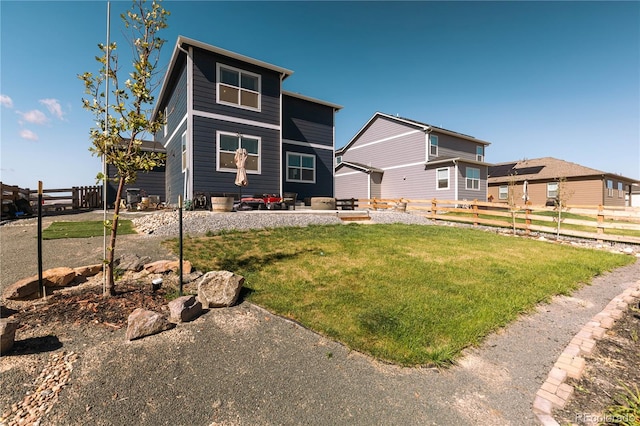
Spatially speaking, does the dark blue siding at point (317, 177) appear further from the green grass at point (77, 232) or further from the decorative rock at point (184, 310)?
the decorative rock at point (184, 310)

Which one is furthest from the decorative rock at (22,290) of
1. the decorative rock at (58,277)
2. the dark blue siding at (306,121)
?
the dark blue siding at (306,121)

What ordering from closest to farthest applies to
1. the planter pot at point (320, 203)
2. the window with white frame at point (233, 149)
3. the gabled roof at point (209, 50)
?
the gabled roof at point (209, 50) < the window with white frame at point (233, 149) < the planter pot at point (320, 203)

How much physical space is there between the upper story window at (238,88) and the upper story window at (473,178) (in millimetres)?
17903

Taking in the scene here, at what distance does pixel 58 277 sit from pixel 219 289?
2.49 meters

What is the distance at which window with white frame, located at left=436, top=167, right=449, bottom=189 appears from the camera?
21.6 metres

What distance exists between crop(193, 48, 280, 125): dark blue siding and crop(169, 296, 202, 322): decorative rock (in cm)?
1120

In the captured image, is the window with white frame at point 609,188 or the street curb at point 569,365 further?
the window with white frame at point 609,188

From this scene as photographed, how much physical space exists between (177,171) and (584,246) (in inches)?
711

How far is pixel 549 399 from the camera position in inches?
88.1

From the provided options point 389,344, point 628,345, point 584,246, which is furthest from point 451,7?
point 389,344

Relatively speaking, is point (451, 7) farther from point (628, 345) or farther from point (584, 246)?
point (628, 345)

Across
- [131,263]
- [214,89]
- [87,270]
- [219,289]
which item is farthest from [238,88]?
[219,289]

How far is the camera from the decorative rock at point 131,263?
4758mm

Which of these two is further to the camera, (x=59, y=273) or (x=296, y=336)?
(x=59, y=273)
